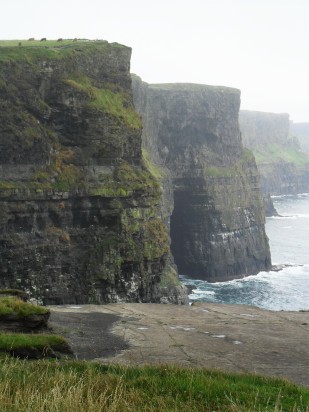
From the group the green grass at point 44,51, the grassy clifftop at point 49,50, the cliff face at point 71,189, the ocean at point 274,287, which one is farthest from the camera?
the ocean at point 274,287

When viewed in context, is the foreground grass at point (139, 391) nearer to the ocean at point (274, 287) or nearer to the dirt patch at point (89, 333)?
the dirt patch at point (89, 333)

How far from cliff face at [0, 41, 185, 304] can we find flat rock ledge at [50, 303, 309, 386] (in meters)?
18.2

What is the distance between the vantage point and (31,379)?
40.9 ft

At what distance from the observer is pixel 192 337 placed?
2406 centimetres

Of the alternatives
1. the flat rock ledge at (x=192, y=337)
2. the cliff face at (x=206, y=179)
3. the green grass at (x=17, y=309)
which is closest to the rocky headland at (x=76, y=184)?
the flat rock ledge at (x=192, y=337)

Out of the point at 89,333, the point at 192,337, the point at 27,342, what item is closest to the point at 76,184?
the point at 89,333

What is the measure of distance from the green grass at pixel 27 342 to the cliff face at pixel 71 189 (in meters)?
30.3

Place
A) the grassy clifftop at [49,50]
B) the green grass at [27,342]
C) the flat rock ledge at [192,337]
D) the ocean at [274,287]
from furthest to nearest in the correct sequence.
Result: the ocean at [274,287] → the grassy clifftop at [49,50] → the flat rock ledge at [192,337] → the green grass at [27,342]

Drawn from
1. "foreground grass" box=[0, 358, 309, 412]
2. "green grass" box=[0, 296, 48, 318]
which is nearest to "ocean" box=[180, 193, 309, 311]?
"green grass" box=[0, 296, 48, 318]

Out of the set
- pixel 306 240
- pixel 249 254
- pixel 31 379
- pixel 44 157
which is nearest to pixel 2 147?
pixel 44 157

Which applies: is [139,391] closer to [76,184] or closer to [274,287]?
[76,184]

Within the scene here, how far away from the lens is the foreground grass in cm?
993

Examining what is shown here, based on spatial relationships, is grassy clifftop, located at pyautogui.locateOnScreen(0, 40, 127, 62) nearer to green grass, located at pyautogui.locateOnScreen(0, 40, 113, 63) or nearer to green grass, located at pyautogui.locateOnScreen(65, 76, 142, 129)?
green grass, located at pyautogui.locateOnScreen(0, 40, 113, 63)

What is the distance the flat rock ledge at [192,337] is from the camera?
1955 centimetres
